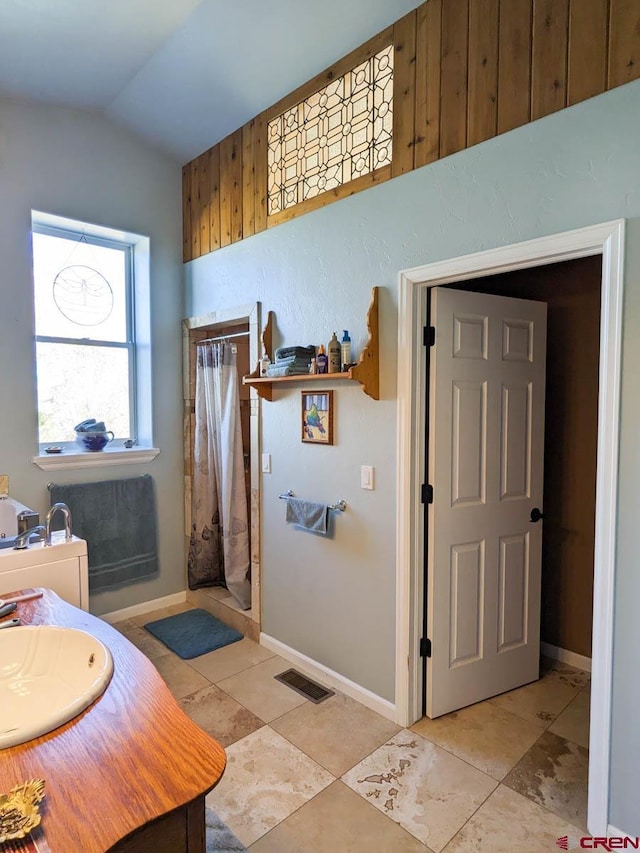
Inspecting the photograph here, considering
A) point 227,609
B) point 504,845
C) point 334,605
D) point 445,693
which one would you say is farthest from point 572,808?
point 227,609

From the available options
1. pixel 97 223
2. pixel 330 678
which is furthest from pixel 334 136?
pixel 330 678

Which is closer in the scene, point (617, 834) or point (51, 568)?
point (617, 834)

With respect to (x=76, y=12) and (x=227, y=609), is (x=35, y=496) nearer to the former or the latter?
(x=227, y=609)

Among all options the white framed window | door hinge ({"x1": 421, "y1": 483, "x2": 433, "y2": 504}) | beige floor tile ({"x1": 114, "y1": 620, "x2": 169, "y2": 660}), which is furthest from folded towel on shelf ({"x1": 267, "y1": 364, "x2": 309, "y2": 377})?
beige floor tile ({"x1": 114, "y1": 620, "x2": 169, "y2": 660})

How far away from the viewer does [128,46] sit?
8.76ft

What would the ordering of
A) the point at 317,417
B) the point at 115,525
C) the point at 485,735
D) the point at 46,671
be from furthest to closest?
→ the point at 115,525 → the point at 317,417 → the point at 485,735 → the point at 46,671

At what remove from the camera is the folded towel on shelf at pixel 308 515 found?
2.69 metres

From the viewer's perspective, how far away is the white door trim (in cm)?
168

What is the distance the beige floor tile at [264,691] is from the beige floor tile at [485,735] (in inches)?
26.3

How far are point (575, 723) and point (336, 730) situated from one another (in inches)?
45.3

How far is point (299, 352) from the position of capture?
8.73 feet

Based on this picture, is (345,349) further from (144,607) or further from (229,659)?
(144,607)

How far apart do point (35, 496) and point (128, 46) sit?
8.63 feet

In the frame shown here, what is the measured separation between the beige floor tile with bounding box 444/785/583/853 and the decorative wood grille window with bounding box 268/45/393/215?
2.74 meters
